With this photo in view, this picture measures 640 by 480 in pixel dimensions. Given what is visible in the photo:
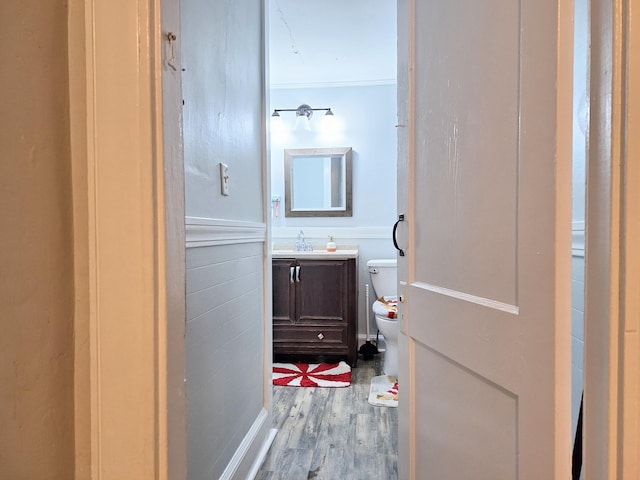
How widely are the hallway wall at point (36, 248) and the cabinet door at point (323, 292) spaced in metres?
2.34

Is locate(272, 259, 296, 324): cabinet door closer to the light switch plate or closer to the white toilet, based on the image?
the white toilet

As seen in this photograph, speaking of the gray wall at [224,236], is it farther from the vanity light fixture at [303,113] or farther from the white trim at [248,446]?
the vanity light fixture at [303,113]

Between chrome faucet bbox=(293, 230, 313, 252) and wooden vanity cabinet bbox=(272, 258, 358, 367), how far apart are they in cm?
47

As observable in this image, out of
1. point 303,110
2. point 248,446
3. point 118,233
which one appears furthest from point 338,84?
point 118,233

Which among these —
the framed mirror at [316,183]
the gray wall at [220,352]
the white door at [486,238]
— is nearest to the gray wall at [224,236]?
the gray wall at [220,352]

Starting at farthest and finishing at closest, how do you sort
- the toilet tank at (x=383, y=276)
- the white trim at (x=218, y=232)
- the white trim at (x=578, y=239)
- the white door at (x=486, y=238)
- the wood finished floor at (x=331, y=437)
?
1. the toilet tank at (x=383, y=276)
2. the wood finished floor at (x=331, y=437)
3. the white trim at (x=218, y=232)
4. the white trim at (x=578, y=239)
5. the white door at (x=486, y=238)

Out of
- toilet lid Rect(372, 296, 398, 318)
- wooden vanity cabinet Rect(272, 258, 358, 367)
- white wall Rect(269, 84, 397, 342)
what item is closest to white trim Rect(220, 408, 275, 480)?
wooden vanity cabinet Rect(272, 258, 358, 367)

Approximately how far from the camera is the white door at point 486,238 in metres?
0.64

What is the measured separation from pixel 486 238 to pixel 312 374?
221cm

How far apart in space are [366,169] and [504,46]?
8.65 ft

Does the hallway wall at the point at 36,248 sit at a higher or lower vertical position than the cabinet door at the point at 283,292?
higher

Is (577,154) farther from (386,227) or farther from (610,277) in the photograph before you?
(386,227)

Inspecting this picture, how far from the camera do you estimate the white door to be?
64 cm

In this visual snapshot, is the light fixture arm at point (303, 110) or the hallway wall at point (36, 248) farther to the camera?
the light fixture arm at point (303, 110)
